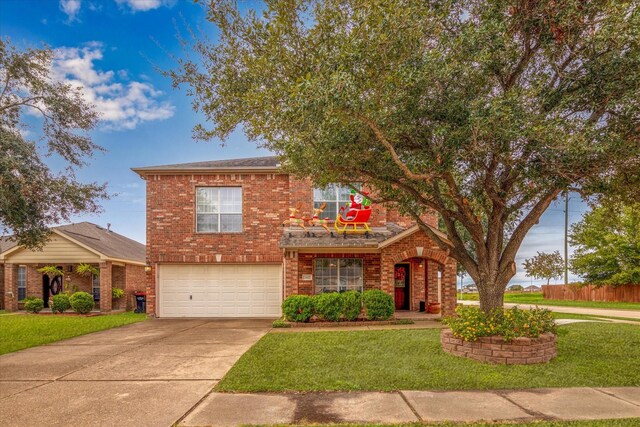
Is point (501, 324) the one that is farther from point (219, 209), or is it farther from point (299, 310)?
point (219, 209)

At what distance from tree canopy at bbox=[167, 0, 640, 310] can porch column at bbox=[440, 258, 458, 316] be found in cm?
558

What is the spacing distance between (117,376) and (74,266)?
639 inches

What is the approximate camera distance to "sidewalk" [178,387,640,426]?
485cm

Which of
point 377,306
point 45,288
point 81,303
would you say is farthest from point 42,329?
point 377,306

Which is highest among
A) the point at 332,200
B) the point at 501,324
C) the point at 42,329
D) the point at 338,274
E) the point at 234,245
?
the point at 332,200

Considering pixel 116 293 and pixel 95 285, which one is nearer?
pixel 116 293

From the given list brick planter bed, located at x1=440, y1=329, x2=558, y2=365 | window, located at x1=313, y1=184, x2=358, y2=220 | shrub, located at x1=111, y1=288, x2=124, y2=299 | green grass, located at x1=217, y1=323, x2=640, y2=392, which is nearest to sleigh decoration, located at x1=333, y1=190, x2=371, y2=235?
window, located at x1=313, y1=184, x2=358, y2=220

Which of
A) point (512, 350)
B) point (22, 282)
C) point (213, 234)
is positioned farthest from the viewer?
point (22, 282)

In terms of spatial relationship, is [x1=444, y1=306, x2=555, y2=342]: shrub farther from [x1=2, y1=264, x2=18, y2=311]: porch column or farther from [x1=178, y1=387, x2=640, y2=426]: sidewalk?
[x1=2, y1=264, x2=18, y2=311]: porch column

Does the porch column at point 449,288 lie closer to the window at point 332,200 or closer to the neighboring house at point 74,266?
the window at point 332,200

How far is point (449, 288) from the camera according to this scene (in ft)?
45.8

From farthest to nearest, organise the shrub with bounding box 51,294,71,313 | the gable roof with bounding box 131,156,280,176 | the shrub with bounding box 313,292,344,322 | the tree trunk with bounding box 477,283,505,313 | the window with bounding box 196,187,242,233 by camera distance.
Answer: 1. the shrub with bounding box 51,294,71,313
2. the window with bounding box 196,187,242,233
3. the gable roof with bounding box 131,156,280,176
4. the shrub with bounding box 313,292,344,322
5. the tree trunk with bounding box 477,283,505,313

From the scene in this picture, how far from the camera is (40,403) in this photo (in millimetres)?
5574

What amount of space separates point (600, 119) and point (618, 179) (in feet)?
5.60
